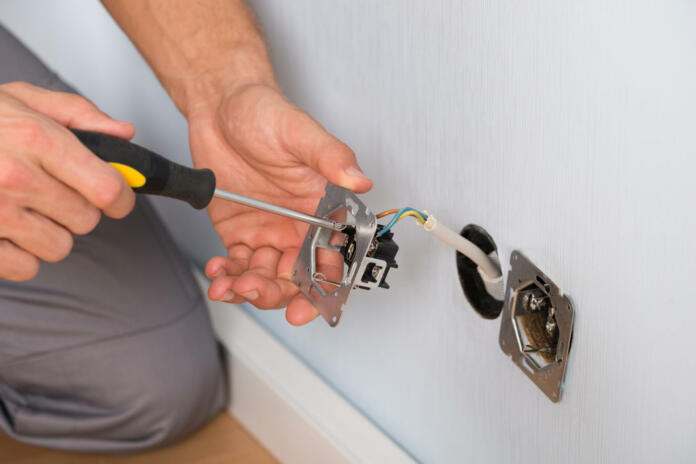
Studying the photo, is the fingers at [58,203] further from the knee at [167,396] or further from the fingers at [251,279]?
the knee at [167,396]

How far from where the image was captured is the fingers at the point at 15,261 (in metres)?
0.62

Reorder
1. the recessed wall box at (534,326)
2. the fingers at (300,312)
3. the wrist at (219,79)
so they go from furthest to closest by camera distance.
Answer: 1. the wrist at (219,79)
2. the fingers at (300,312)
3. the recessed wall box at (534,326)

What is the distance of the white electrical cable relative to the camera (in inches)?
22.0

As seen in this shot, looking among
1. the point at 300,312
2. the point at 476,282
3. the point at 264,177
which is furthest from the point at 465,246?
the point at 264,177

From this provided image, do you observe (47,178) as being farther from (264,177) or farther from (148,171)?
(264,177)

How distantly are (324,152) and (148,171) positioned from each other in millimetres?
149

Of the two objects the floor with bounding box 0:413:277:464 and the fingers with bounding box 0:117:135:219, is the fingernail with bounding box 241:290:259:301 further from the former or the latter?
the floor with bounding box 0:413:277:464

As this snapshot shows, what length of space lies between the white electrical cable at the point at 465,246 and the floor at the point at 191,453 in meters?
0.58

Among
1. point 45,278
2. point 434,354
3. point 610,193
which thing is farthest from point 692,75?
point 45,278

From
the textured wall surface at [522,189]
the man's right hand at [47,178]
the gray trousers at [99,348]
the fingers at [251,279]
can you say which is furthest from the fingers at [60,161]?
the gray trousers at [99,348]

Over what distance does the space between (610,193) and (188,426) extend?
2.60 feet

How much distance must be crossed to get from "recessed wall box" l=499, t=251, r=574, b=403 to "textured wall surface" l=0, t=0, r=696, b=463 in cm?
1

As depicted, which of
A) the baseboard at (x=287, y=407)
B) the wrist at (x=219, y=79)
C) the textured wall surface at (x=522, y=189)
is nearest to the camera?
the textured wall surface at (x=522, y=189)

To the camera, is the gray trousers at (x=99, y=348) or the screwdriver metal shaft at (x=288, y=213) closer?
the screwdriver metal shaft at (x=288, y=213)
